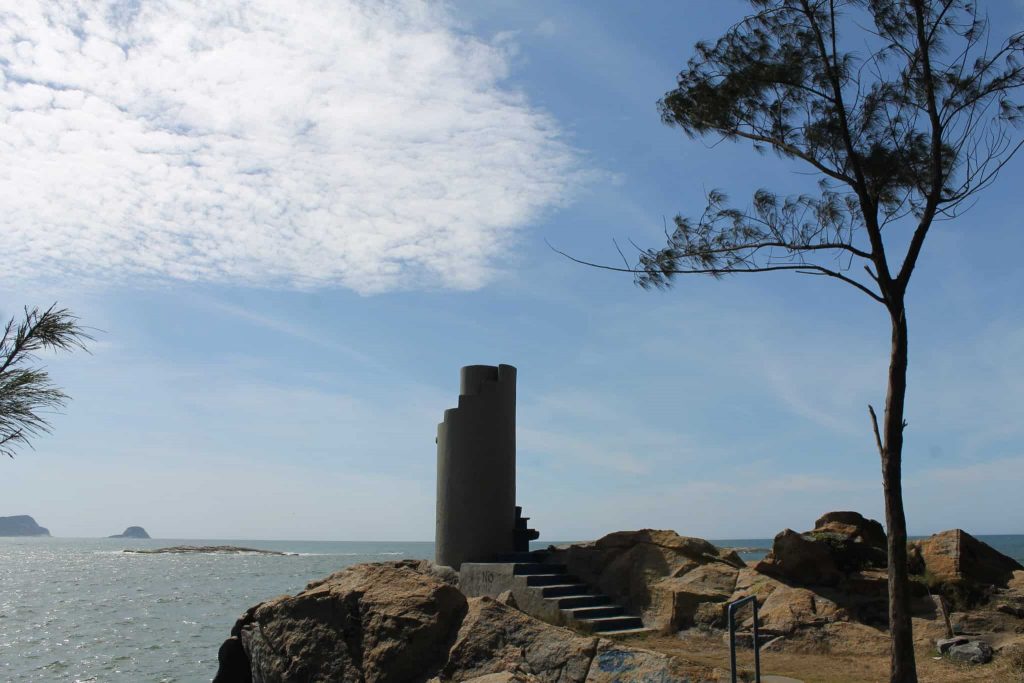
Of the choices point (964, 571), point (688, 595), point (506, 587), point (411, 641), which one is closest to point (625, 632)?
point (688, 595)

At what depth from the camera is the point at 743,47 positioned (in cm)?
1122

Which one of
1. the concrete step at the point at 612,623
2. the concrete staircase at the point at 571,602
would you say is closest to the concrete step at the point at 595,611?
the concrete staircase at the point at 571,602

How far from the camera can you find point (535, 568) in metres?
14.6

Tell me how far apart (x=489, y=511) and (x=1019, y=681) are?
8393 millimetres

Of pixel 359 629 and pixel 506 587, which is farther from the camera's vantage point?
pixel 506 587

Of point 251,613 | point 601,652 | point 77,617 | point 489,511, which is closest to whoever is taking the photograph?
point 601,652

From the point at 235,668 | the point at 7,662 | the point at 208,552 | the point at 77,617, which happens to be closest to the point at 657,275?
the point at 235,668

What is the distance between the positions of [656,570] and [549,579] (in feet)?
5.69

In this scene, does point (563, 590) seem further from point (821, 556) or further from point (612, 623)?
point (821, 556)


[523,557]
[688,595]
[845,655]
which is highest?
[523,557]

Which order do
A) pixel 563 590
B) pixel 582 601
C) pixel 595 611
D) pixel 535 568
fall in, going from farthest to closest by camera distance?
pixel 535 568
pixel 563 590
pixel 582 601
pixel 595 611

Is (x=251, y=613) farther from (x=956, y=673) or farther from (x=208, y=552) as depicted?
(x=208, y=552)

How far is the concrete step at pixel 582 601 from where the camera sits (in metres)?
13.5

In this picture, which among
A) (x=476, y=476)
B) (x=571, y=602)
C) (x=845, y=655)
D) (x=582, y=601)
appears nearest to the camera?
(x=845, y=655)
